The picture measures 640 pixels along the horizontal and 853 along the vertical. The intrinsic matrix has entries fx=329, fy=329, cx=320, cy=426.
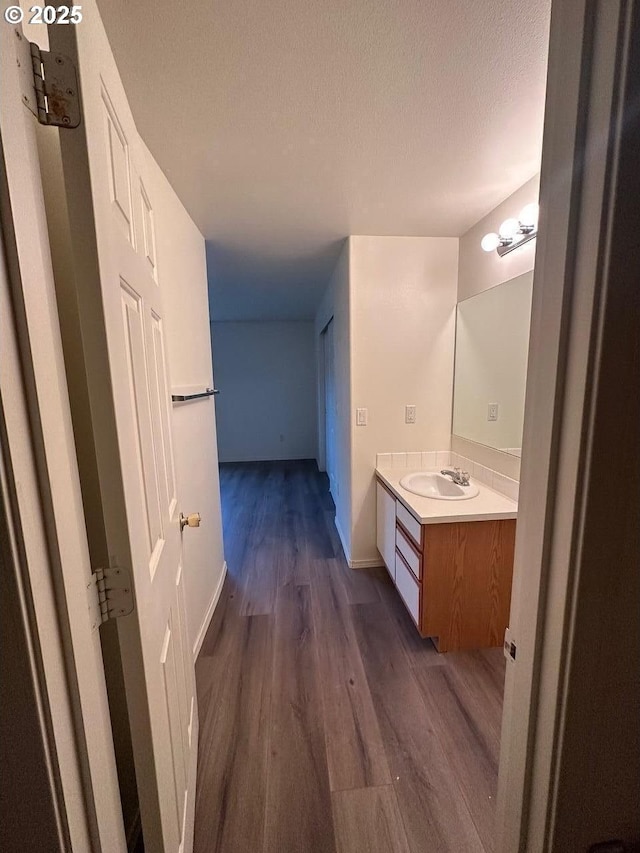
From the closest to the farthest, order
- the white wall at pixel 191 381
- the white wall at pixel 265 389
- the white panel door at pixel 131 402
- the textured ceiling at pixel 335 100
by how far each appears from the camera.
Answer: the white panel door at pixel 131 402
the textured ceiling at pixel 335 100
the white wall at pixel 191 381
the white wall at pixel 265 389

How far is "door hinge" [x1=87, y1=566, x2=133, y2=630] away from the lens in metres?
0.58

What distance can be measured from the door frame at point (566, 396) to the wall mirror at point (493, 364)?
1270 millimetres

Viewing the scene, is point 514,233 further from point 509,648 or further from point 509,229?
point 509,648

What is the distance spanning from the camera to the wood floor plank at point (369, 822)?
103 centimetres

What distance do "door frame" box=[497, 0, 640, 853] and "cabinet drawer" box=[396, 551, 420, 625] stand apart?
113 centimetres

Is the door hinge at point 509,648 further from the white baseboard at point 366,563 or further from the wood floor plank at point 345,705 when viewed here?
the white baseboard at point 366,563

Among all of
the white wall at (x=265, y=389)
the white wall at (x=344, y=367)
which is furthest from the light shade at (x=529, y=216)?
the white wall at (x=265, y=389)

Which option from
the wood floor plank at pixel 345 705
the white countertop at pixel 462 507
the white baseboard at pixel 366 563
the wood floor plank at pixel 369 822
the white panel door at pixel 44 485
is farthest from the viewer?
the white baseboard at pixel 366 563

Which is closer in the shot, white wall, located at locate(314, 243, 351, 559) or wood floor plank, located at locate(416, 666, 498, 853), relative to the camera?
wood floor plank, located at locate(416, 666, 498, 853)

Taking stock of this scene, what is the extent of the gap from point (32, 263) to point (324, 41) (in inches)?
41.0

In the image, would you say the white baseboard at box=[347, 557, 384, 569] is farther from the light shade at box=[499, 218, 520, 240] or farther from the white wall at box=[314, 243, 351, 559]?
the light shade at box=[499, 218, 520, 240]

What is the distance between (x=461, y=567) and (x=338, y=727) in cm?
90

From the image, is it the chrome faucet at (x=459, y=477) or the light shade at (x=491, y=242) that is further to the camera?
the chrome faucet at (x=459, y=477)

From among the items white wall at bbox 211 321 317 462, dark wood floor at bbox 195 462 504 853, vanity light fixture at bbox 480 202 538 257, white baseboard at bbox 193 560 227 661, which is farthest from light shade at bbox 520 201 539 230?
white wall at bbox 211 321 317 462
